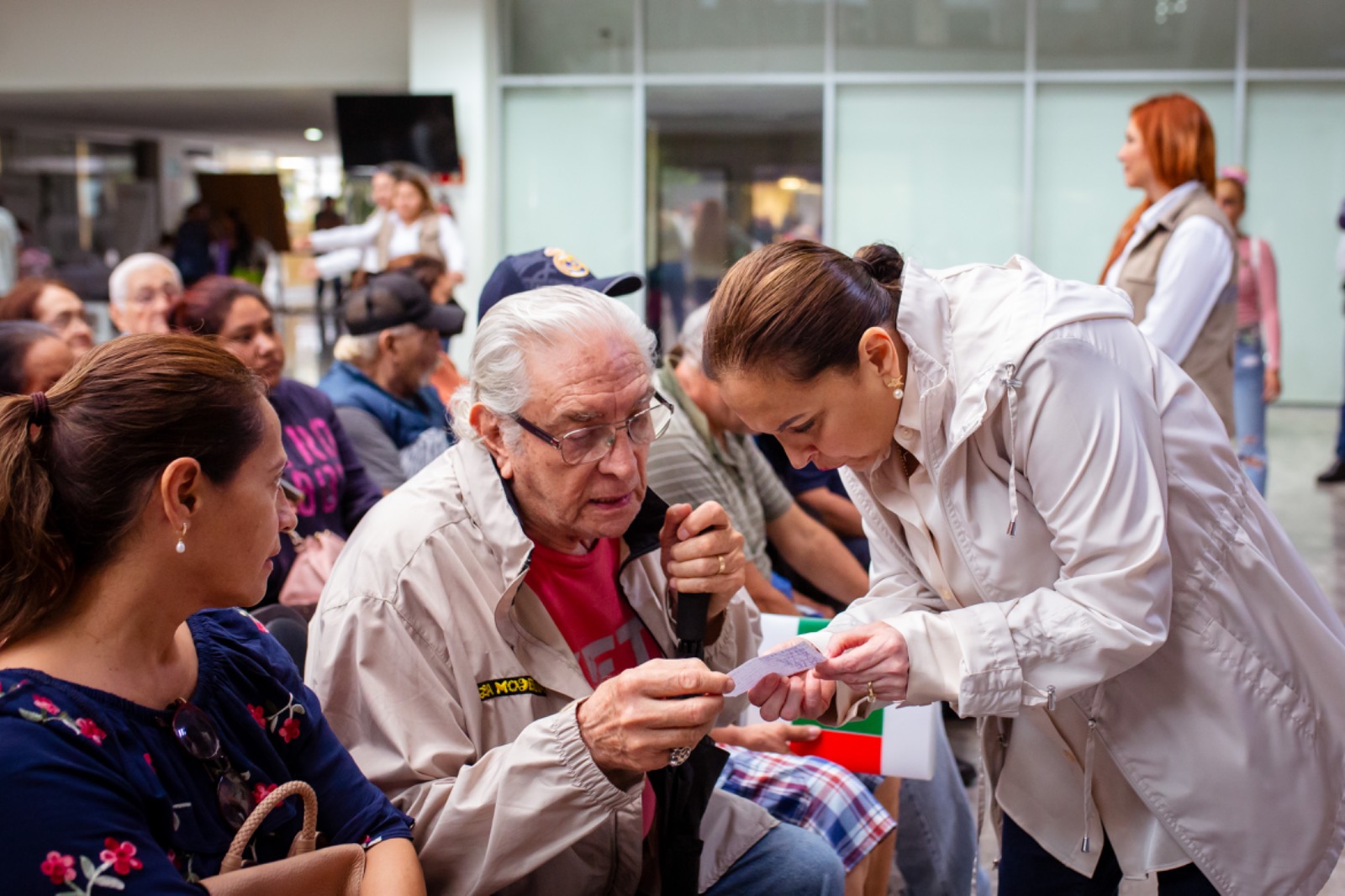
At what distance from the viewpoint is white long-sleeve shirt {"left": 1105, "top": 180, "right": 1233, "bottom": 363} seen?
3.86 meters

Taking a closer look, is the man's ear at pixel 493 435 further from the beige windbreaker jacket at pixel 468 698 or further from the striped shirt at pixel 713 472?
the striped shirt at pixel 713 472

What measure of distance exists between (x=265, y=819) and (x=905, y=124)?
917 centimetres

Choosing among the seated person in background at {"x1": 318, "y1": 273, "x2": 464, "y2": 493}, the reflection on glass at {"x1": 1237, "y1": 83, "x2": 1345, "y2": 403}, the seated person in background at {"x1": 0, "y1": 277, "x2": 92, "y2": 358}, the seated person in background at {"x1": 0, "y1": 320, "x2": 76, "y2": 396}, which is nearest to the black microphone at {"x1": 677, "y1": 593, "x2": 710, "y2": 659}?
the seated person in background at {"x1": 0, "y1": 320, "x2": 76, "y2": 396}

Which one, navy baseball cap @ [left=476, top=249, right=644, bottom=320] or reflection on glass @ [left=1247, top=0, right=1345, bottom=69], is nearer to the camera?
navy baseball cap @ [left=476, top=249, right=644, bottom=320]

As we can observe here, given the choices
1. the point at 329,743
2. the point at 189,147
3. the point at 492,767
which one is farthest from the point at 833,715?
the point at 189,147

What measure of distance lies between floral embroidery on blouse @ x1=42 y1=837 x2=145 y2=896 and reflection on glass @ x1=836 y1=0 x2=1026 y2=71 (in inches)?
371

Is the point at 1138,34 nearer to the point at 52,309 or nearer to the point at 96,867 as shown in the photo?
the point at 52,309

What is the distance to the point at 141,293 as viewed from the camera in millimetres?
4926

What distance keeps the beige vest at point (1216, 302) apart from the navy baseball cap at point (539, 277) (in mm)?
2074

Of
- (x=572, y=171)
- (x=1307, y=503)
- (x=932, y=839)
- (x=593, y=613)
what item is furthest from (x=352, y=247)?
(x=593, y=613)

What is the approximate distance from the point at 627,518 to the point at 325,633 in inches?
19.4

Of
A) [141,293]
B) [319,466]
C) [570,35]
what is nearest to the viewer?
[319,466]

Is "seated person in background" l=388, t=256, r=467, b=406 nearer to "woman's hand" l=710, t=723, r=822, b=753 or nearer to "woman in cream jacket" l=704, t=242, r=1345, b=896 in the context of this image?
"woman's hand" l=710, t=723, r=822, b=753

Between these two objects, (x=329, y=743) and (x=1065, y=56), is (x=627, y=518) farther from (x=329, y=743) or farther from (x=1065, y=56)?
(x=1065, y=56)
